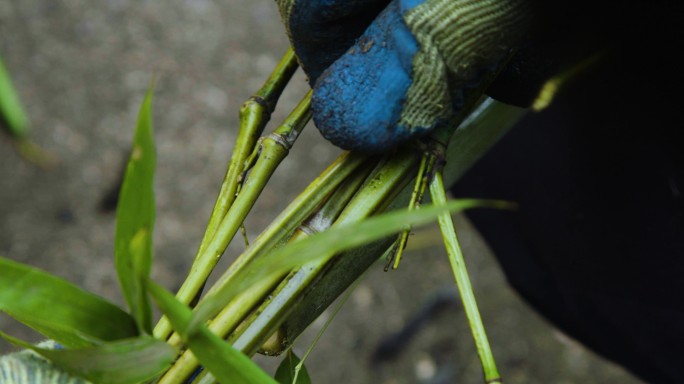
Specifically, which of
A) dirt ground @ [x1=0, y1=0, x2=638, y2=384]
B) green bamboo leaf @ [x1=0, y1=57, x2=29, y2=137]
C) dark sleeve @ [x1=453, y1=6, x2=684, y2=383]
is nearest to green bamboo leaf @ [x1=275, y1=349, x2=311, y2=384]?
dark sleeve @ [x1=453, y1=6, x2=684, y2=383]

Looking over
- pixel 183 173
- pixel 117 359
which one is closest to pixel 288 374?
pixel 117 359

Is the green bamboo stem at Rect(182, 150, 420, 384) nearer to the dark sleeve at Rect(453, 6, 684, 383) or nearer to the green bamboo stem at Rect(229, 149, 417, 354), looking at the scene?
the green bamboo stem at Rect(229, 149, 417, 354)

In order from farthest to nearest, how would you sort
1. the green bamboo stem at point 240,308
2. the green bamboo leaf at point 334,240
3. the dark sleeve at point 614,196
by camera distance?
the dark sleeve at point 614,196, the green bamboo stem at point 240,308, the green bamboo leaf at point 334,240

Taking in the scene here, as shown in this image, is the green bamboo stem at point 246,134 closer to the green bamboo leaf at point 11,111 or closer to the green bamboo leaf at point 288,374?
the green bamboo leaf at point 288,374

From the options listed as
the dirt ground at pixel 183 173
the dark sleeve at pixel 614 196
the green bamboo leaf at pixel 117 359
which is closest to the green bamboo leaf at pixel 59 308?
the green bamboo leaf at pixel 117 359

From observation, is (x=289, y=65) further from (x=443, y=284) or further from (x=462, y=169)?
(x=443, y=284)

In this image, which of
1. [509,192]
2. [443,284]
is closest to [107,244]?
[443,284]
